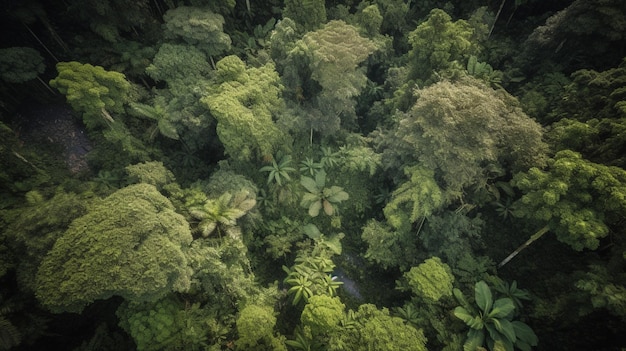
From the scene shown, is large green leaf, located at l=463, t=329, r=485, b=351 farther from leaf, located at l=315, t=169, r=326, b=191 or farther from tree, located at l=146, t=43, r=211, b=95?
tree, located at l=146, t=43, r=211, b=95

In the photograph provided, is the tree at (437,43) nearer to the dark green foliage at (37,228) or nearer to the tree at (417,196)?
the tree at (417,196)

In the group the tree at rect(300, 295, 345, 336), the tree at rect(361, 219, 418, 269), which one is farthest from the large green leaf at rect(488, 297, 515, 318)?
the tree at rect(300, 295, 345, 336)

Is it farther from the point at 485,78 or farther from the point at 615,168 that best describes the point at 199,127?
the point at 615,168

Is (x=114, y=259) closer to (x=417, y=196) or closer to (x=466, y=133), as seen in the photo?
(x=417, y=196)

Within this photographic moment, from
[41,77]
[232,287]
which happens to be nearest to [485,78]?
[232,287]

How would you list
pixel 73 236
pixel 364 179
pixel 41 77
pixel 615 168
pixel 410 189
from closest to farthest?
pixel 73 236 < pixel 615 168 < pixel 410 189 < pixel 41 77 < pixel 364 179

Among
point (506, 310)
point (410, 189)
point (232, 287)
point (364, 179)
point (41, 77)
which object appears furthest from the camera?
point (364, 179)

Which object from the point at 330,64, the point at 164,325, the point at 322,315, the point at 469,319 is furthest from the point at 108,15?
the point at 469,319
